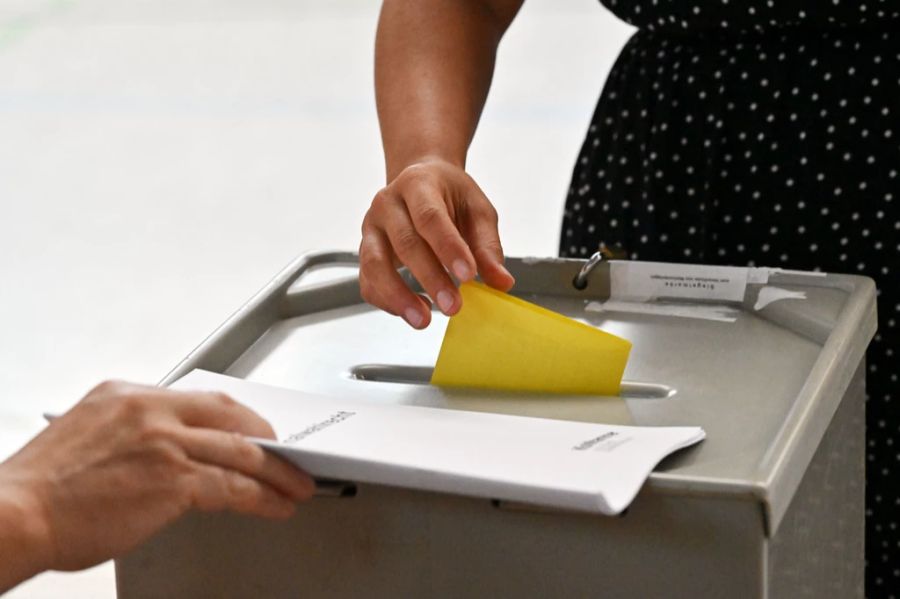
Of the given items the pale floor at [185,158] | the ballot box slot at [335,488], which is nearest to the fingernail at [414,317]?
the ballot box slot at [335,488]

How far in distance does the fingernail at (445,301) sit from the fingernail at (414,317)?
0.13 feet

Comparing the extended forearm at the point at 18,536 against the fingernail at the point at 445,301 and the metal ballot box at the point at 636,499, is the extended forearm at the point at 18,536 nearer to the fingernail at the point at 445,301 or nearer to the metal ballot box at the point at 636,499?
the metal ballot box at the point at 636,499

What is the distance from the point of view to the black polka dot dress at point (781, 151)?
1092 millimetres

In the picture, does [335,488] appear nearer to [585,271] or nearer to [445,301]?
[445,301]

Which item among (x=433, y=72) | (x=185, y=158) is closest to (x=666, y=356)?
(x=433, y=72)

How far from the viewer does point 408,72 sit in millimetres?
1183

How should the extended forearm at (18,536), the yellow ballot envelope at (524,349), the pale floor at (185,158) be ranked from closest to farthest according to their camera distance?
the extended forearm at (18,536)
the yellow ballot envelope at (524,349)
the pale floor at (185,158)

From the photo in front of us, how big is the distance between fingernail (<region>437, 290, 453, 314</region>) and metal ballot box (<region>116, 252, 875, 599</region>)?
0.06 metres

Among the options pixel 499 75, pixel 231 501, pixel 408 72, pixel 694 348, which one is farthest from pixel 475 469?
pixel 499 75

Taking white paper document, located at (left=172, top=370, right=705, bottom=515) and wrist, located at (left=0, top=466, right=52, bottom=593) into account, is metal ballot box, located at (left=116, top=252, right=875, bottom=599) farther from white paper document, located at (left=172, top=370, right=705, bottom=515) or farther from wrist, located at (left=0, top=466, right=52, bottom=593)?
wrist, located at (left=0, top=466, right=52, bottom=593)

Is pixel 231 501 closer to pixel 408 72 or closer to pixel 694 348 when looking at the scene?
pixel 694 348

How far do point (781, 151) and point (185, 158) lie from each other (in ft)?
11.8

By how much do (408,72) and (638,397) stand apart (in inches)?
16.9

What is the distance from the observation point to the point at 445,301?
888 mm
